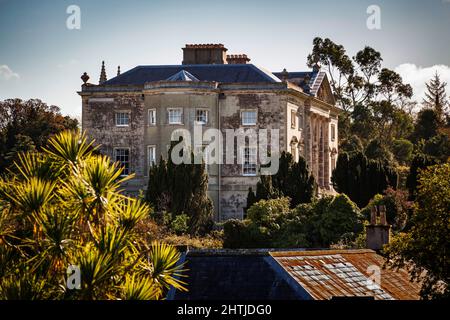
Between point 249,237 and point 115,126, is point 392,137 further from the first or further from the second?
point 249,237

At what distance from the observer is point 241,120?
68000 mm

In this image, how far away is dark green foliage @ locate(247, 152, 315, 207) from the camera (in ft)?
194

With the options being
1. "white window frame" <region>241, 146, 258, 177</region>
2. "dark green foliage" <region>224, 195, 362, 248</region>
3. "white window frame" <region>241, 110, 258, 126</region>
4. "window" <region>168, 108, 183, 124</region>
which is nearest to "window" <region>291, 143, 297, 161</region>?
"white window frame" <region>241, 146, 258, 177</region>

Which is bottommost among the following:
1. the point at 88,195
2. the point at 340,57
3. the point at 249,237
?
the point at 249,237

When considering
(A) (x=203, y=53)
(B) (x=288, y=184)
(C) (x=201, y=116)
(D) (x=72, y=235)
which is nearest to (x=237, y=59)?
(A) (x=203, y=53)

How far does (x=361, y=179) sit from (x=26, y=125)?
91.5 ft

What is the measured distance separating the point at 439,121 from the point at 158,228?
51447 mm

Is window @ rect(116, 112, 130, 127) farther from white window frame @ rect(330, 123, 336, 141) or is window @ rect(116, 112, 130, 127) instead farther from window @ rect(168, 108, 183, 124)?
white window frame @ rect(330, 123, 336, 141)

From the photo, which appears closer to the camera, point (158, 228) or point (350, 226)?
point (350, 226)

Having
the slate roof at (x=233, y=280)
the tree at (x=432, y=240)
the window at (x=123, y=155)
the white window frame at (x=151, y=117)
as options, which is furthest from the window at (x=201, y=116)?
the tree at (x=432, y=240)

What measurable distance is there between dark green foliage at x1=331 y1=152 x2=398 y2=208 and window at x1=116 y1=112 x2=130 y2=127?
482 inches
